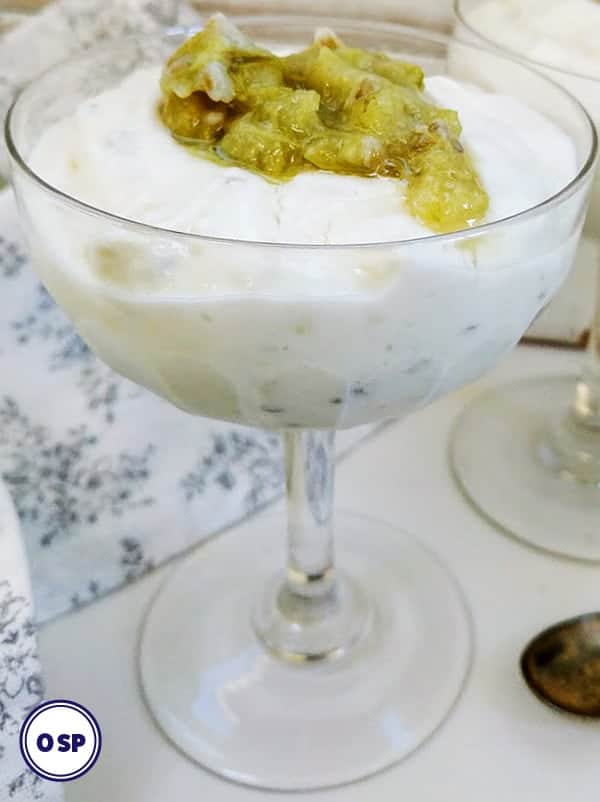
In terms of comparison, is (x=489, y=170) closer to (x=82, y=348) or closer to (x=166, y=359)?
(x=166, y=359)

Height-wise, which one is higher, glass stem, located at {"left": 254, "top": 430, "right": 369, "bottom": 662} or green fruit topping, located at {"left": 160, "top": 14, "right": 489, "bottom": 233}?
green fruit topping, located at {"left": 160, "top": 14, "right": 489, "bottom": 233}

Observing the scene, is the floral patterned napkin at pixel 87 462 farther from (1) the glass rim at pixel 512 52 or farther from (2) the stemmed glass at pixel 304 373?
(1) the glass rim at pixel 512 52

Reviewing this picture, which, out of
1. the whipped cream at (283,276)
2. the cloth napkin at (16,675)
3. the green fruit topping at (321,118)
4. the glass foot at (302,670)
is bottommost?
the glass foot at (302,670)

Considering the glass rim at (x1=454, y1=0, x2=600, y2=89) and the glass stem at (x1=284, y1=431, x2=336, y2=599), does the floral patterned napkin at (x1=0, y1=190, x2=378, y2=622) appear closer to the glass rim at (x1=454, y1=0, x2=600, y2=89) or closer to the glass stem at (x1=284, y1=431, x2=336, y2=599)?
Answer: the glass stem at (x1=284, y1=431, x2=336, y2=599)

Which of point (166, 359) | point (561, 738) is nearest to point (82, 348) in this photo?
point (166, 359)

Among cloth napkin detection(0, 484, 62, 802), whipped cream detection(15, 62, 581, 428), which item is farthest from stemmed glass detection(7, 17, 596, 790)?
cloth napkin detection(0, 484, 62, 802)

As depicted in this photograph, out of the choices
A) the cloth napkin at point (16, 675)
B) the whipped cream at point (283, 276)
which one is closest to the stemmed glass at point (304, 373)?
the whipped cream at point (283, 276)
